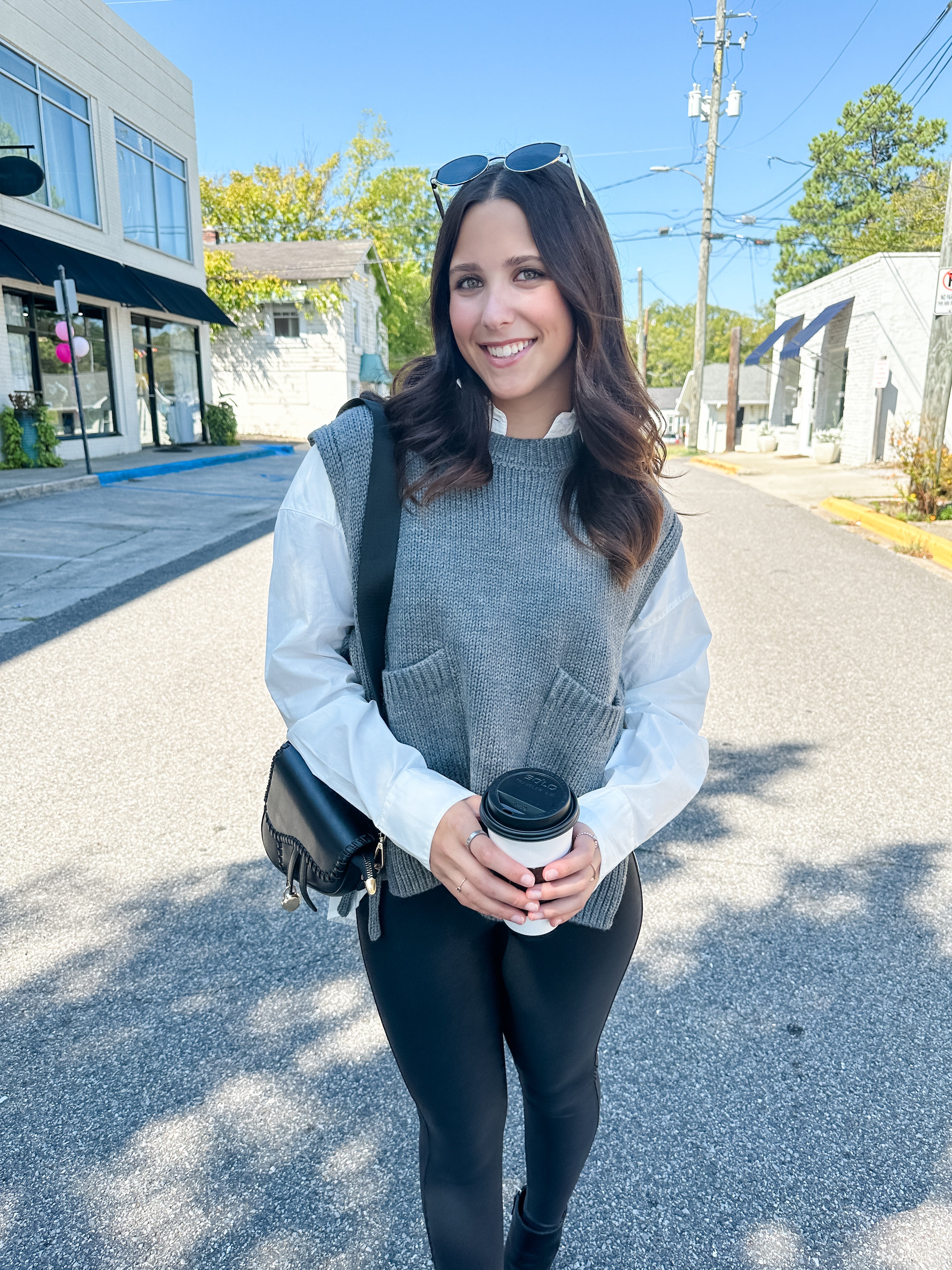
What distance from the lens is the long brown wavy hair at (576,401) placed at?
1.48 metres

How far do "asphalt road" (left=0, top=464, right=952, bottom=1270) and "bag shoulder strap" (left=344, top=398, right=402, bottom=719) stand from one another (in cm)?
130

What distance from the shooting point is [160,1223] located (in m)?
1.88

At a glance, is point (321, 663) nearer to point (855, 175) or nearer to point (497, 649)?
point (497, 649)

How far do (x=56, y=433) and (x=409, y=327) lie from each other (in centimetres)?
2650

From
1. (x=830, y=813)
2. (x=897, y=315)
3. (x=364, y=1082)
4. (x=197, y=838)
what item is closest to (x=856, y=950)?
(x=830, y=813)

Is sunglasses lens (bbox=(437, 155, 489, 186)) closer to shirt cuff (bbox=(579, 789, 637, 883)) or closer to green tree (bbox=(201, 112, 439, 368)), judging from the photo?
shirt cuff (bbox=(579, 789, 637, 883))

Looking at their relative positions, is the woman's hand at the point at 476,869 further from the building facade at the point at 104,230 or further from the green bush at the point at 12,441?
the green bush at the point at 12,441

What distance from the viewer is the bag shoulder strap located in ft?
4.69

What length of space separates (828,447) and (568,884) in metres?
23.8

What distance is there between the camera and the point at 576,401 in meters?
1.56

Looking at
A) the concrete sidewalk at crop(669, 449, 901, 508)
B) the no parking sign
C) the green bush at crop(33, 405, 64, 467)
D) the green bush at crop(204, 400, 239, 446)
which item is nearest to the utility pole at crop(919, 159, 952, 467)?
the no parking sign

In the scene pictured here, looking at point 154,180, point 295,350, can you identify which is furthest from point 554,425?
point 295,350

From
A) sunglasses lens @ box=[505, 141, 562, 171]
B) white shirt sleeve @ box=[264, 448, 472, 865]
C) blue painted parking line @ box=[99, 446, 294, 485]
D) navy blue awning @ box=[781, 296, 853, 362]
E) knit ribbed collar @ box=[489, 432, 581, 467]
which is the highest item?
navy blue awning @ box=[781, 296, 853, 362]

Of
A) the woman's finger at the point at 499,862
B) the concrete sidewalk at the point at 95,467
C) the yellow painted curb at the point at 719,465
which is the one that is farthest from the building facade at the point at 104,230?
the woman's finger at the point at 499,862
